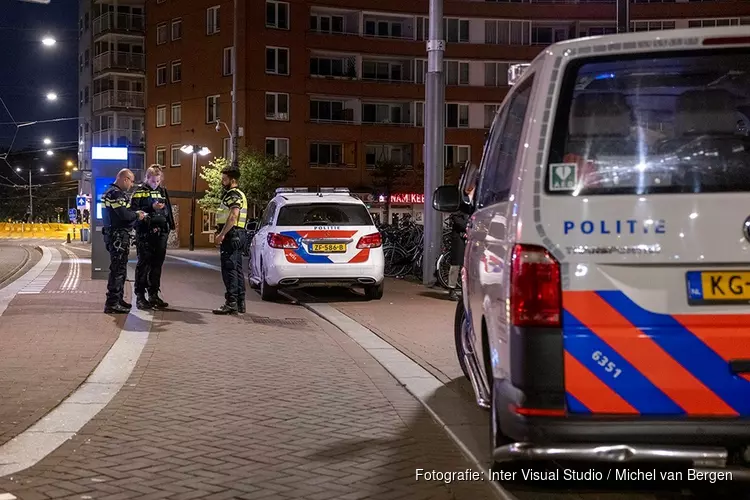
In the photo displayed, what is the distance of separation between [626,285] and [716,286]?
1.25 feet

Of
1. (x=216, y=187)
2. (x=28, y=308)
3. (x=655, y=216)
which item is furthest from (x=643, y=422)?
(x=216, y=187)

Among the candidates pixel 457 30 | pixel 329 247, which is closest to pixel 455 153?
pixel 457 30

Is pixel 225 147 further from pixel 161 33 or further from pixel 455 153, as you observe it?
pixel 455 153

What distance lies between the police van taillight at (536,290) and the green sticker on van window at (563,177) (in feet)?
0.94

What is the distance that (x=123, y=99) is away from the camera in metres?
71.0

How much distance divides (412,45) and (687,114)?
5503 centimetres

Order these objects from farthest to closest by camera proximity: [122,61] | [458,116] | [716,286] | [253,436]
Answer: [122,61], [458,116], [253,436], [716,286]

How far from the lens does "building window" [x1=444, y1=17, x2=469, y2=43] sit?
59844 millimetres

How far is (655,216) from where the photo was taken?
161 inches

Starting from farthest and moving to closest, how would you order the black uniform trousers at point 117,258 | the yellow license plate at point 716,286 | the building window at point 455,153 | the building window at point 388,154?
the building window at point 455,153 < the building window at point 388,154 < the black uniform trousers at point 117,258 < the yellow license plate at point 716,286

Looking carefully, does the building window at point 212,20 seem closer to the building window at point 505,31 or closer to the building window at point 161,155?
the building window at point 161,155

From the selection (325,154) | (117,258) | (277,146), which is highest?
(277,146)

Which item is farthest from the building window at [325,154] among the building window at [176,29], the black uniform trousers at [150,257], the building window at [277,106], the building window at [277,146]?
the black uniform trousers at [150,257]

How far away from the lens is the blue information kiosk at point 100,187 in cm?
1861
